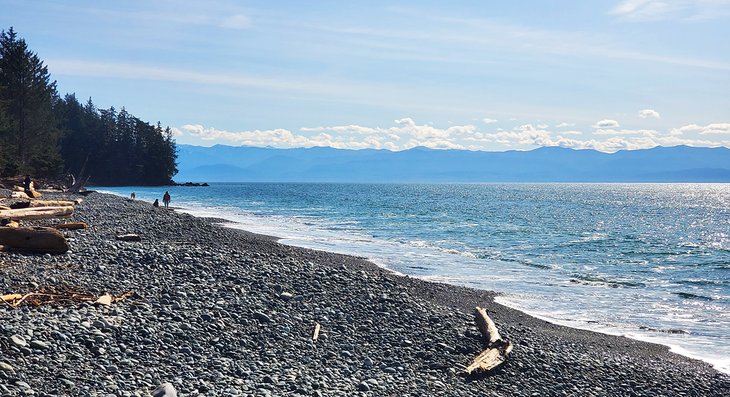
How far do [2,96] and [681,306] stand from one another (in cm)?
6762

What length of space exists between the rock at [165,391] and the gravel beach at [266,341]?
22 centimetres


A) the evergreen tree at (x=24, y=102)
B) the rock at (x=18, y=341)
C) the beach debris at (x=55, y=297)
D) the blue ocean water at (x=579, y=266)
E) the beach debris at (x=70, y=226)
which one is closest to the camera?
the rock at (x=18, y=341)

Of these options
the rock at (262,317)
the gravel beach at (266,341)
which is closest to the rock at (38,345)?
the gravel beach at (266,341)

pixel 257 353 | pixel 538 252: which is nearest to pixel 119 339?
Result: pixel 257 353

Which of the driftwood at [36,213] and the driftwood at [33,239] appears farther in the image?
the driftwood at [36,213]

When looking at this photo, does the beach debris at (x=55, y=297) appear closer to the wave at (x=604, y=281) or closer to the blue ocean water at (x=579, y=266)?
the blue ocean water at (x=579, y=266)

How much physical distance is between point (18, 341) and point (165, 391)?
2.55m

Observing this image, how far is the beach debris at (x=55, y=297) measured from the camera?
36.8 ft

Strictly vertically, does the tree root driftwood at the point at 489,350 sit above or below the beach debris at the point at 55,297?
below

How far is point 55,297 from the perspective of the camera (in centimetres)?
1184

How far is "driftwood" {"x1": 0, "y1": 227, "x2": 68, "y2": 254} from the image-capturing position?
51.2ft

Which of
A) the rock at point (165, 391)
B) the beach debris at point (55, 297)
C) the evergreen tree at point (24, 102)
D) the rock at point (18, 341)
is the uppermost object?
the evergreen tree at point (24, 102)

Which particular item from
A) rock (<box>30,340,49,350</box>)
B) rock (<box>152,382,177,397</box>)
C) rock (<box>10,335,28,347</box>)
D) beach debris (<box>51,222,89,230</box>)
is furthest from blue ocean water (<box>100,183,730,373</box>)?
rock (<box>10,335,28,347</box>)

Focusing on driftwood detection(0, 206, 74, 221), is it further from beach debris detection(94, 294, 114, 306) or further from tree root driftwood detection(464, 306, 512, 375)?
tree root driftwood detection(464, 306, 512, 375)
